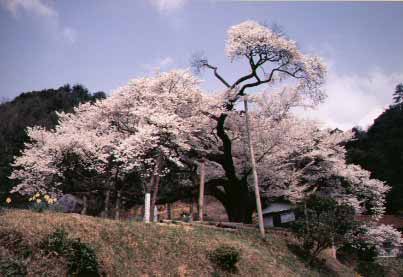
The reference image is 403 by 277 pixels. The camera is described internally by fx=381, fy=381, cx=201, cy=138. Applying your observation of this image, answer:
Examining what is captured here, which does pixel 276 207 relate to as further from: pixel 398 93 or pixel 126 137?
pixel 398 93

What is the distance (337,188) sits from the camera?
33562 millimetres

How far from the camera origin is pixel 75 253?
11594 mm

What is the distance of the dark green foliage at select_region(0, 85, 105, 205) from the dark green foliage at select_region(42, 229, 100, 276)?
87.0ft

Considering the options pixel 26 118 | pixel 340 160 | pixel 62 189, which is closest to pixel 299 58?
pixel 340 160

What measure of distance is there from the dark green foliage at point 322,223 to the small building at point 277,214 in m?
14.5

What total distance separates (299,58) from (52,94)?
57.0m

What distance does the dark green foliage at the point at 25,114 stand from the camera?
42.8 metres

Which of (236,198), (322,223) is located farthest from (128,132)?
(322,223)

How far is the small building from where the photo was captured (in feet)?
127

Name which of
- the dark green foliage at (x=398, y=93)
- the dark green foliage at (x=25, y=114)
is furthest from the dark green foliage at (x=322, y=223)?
the dark green foliage at (x=398, y=93)

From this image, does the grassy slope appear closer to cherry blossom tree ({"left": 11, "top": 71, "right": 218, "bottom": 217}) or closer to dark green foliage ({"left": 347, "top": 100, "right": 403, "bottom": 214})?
cherry blossom tree ({"left": 11, "top": 71, "right": 218, "bottom": 217})

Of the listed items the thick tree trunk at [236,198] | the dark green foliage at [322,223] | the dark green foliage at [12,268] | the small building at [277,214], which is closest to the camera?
the dark green foliage at [12,268]

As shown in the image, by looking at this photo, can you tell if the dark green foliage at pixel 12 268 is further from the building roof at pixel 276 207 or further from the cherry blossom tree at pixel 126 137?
the building roof at pixel 276 207

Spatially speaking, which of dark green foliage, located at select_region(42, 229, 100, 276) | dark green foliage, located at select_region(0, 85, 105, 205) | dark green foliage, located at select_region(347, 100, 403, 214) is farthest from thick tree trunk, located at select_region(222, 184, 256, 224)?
dark green foliage, located at select_region(347, 100, 403, 214)
